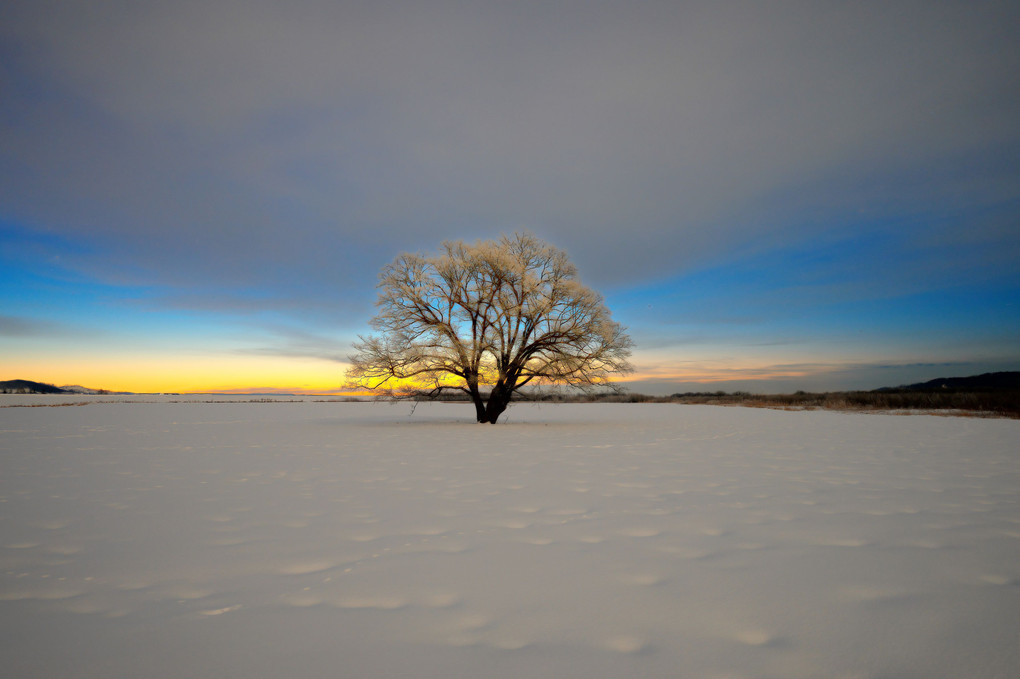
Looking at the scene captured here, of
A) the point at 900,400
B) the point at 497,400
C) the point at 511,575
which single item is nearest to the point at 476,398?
the point at 497,400

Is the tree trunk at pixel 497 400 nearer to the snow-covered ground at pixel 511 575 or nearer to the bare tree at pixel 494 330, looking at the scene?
the bare tree at pixel 494 330

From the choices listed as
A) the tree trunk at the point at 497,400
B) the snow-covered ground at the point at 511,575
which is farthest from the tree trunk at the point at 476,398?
the snow-covered ground at the point at 511,575

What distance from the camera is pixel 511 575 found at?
11.6ft

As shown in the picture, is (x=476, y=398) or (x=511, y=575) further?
(x=476, y=398)

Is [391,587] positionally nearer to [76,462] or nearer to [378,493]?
[378,493]

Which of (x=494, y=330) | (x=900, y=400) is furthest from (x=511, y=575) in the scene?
(x=900, y=400)

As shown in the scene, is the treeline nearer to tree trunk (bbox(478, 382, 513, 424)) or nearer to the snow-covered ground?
tree trunk (bbox(478, 382, 513, 424))

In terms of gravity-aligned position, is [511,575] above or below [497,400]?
below

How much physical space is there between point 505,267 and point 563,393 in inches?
229

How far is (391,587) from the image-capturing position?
10.9 feet

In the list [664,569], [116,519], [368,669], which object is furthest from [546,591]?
[116,519]

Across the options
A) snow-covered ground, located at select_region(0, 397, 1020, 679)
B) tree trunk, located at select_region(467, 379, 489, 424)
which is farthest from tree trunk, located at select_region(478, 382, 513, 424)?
snow-covered ground, located at select_region(0, 397, 1020, 679)

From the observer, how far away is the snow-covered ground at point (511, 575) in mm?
2441

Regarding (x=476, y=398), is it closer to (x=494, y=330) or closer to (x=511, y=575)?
(x=494, y=330)
